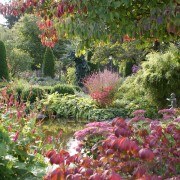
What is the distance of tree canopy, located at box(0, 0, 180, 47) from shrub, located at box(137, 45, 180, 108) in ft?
17.9

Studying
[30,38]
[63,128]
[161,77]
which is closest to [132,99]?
[161,77]

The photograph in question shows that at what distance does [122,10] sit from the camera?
2889 millimetres

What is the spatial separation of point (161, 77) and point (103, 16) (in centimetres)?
629

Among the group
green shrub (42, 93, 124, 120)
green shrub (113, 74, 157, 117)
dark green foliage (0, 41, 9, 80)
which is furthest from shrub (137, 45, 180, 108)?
dark green foliage (0, 41, 9, 80)

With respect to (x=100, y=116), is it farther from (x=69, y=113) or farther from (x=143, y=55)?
(x=143, y=55)

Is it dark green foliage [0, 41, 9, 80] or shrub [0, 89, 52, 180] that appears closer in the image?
shrub [0, 89, 52, 180]

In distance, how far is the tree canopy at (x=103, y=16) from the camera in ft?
8.30

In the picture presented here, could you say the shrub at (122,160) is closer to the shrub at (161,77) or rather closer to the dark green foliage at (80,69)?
the shrub at (161,77)

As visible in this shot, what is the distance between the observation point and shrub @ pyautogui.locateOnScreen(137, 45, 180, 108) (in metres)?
8.66

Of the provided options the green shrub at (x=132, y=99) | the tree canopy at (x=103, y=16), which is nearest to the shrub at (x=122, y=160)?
Answer: the tree canopy at (x=103, y=16)

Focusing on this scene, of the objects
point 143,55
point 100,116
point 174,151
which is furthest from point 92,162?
point 143,55

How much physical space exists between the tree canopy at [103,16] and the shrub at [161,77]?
5.46 meters

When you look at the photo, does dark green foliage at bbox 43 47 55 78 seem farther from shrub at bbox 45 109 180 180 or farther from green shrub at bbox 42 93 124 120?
shrub at bbox 45 109 180 180

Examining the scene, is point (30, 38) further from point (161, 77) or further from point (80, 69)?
point (161, 77)
